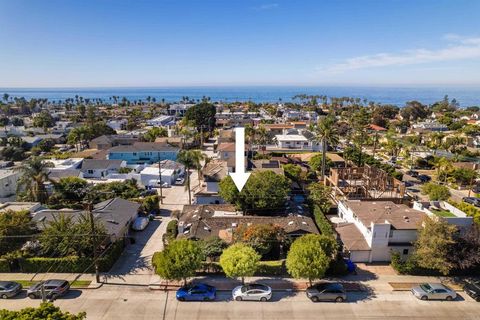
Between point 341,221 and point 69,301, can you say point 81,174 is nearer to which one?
point 69,301

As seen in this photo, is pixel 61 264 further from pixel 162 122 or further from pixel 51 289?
pixel 162 122

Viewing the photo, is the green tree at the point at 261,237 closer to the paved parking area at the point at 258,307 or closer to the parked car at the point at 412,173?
the paved parking area at the point at 258,307

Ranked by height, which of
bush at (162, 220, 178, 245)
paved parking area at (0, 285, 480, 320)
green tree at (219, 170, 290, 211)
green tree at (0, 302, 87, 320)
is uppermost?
green tree at (0, 302, 87, 320)

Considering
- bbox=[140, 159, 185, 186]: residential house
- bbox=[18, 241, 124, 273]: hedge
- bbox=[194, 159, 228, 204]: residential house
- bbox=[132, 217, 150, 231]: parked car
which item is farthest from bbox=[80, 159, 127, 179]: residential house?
bbox=[18, 241, 124, 273]: hedge

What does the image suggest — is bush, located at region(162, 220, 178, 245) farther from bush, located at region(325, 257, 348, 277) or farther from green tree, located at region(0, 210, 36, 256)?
bush, located at region(325, 257, 348, 277)

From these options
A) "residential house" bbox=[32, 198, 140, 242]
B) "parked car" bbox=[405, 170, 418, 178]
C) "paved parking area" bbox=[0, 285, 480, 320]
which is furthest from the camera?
"parked car" bbox=[405, 170, 418, 178]

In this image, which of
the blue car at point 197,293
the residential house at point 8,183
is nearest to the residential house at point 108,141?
the residential house at point 8,183
